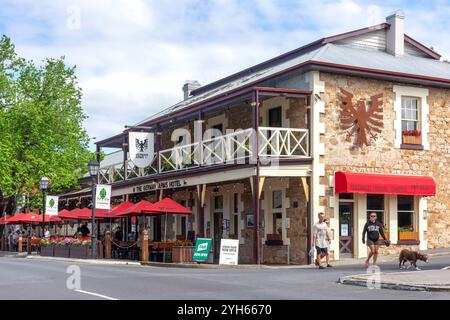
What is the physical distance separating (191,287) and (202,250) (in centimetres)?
889

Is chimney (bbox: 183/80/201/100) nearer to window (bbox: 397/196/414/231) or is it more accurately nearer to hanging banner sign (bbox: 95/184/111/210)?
hanging banner sign (bbox: 95/184/111/210)

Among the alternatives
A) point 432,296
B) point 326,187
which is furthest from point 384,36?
point 432,296

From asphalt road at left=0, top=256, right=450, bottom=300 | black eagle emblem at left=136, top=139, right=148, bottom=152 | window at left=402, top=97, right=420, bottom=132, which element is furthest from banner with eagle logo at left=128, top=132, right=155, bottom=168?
asphalt road at left=0, top=256, right=450, bottom=300

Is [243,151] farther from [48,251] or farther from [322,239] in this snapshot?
[48,251]

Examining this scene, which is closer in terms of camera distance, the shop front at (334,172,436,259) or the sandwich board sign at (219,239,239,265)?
the sandwich board sign at (219,239,239,265)

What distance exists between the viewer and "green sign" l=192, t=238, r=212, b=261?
23719 millimetres

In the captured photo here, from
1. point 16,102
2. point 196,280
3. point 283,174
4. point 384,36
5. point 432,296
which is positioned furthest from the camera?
point 16,102

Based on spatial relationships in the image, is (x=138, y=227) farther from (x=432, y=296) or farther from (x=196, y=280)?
(x=432, y=296)

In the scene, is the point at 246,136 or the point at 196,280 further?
the point at 246,136

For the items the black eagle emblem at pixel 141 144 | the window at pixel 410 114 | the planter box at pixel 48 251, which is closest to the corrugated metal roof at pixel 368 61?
the window at pixel 410 114

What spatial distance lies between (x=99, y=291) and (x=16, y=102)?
110ft

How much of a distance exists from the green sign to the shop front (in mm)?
4432

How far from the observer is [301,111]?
25312mm

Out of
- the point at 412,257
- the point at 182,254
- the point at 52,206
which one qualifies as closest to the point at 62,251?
the point at 52,206
